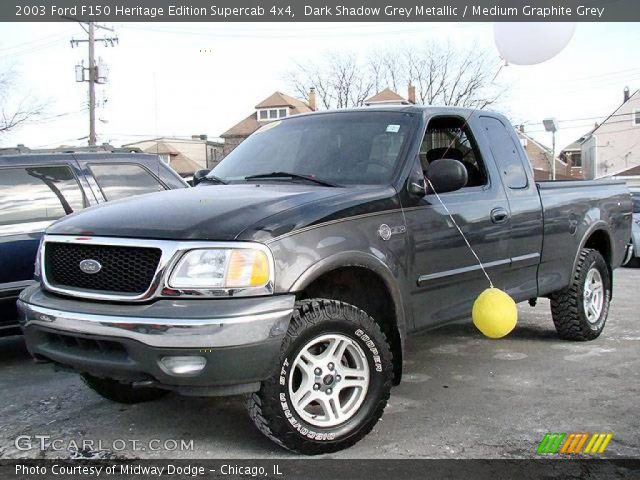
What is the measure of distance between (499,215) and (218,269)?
242cm

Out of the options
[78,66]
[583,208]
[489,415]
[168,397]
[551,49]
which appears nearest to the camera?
[489,415]

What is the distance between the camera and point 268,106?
52906 mm

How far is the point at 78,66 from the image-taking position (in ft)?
106

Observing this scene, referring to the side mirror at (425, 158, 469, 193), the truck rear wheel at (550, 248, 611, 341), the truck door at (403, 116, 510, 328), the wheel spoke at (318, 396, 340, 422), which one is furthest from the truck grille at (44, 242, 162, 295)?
the truck rear wheel at (550, 248, 611, 341)

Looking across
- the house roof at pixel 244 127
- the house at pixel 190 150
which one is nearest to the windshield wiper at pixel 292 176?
the house roof at pixel 244 127

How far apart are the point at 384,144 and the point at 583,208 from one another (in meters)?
2.41

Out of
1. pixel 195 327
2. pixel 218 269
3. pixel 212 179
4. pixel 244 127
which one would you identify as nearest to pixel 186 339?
pixel 195 327

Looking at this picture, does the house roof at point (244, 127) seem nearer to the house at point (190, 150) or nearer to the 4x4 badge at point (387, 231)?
the house at point (190, 150)

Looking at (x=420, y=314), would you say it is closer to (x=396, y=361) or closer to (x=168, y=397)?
(x=396, y=361)

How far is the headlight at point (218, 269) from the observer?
10.0ft

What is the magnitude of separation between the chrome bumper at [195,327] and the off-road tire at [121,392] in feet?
3.53

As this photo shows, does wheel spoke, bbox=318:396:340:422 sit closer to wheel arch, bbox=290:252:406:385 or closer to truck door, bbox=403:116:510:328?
wheel arch, bbox=290:252:406:385

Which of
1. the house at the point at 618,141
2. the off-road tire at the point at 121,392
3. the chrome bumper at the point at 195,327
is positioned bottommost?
the off-road tire at the point at 121,392

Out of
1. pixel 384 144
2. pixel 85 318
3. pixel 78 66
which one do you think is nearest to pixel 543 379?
pixel 384 144
